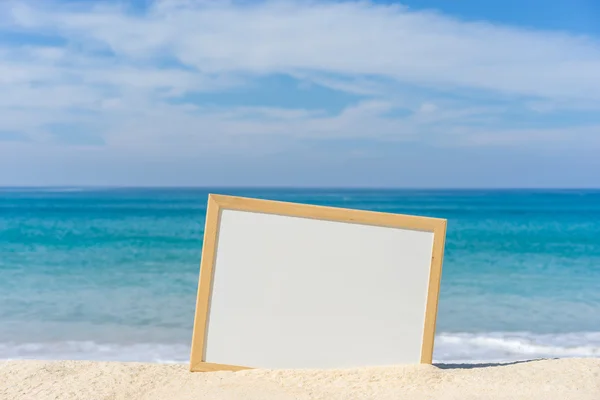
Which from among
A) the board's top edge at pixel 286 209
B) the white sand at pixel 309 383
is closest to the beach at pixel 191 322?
the white sand at pixel 309 383

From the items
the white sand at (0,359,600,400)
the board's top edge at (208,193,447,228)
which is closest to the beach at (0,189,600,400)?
the white sand at (0,359,600,400)

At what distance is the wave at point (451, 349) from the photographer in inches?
273

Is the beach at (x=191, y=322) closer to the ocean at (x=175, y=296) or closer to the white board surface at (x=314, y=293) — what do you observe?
the ocean at (x=175, y=296)

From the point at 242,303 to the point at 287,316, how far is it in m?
0.31

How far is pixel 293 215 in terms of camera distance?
4227 millimetres

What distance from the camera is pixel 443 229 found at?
4.21m

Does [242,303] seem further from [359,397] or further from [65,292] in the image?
[65,292]

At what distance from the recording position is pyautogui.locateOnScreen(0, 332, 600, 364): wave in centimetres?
693

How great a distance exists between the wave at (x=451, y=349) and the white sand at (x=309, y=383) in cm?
240

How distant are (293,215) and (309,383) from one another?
108cm

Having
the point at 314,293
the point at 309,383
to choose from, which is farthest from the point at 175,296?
the point at 309,383

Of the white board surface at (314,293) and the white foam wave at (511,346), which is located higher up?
the white board surface at (314,293)

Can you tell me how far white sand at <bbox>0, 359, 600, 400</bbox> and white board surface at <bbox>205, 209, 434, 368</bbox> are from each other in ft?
0.47

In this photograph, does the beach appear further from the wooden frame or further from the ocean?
the wooden frame
